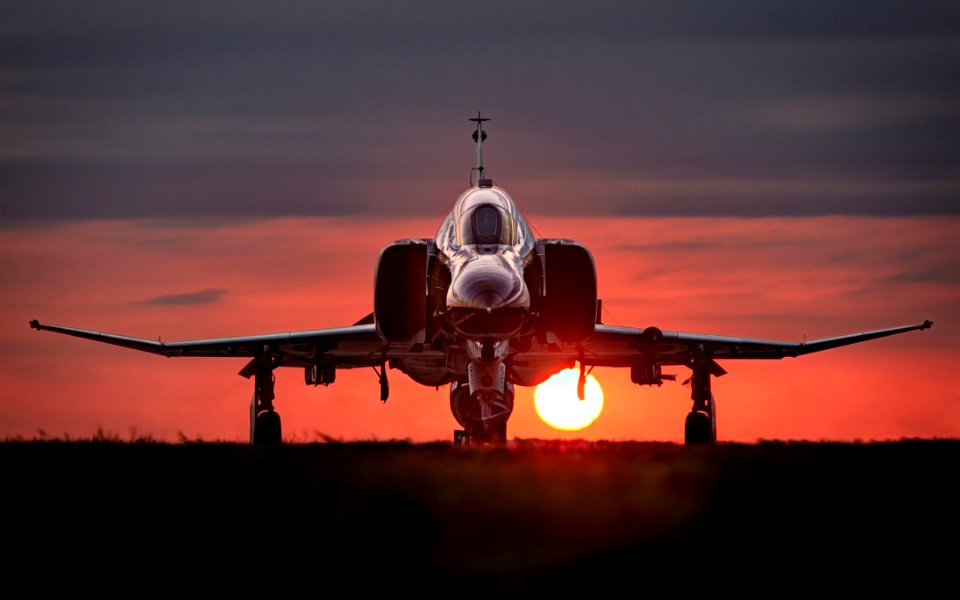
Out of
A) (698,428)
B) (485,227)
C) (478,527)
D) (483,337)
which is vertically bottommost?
(478,527)

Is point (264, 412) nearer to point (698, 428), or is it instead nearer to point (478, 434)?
point (478, 434)

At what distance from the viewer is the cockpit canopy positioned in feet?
77.5

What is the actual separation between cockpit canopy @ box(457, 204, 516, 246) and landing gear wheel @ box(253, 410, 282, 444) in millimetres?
7506

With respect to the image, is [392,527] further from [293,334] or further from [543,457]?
[293,334]

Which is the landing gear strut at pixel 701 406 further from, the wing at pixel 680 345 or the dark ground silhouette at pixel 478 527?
the dark ground silhouette at pixel 478 527

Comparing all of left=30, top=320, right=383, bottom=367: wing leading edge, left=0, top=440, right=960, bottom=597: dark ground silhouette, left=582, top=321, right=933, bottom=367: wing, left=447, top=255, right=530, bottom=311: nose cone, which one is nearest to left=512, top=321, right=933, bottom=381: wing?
left=582, top=321, right=933, bottom=367: wing

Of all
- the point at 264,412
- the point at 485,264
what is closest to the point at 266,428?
the point at 264,412

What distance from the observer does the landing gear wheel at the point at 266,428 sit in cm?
2959

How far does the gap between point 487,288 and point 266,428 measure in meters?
10.0

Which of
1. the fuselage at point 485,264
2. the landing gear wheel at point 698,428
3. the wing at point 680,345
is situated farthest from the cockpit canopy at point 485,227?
the landing gear wheel at point 698,428

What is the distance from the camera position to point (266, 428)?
2961 cm

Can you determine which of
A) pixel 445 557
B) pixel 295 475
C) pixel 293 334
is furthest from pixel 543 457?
pixel 293 334

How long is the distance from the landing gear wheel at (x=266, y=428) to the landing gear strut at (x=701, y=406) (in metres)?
8.18

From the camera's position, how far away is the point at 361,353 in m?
31.0
